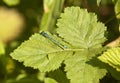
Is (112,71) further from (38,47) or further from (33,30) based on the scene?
(33,30)

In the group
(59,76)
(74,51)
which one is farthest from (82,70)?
(59,76)

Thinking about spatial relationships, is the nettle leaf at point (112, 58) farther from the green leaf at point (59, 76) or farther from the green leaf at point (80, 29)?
the green leaf at point (59, 76)

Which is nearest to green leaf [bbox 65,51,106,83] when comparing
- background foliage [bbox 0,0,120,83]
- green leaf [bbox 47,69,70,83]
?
background foliage [bbox 0,0,120,83]

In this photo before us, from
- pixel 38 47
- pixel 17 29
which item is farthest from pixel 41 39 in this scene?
pixel 17 29

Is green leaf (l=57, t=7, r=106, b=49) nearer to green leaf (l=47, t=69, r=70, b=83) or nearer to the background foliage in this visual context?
the background foliage

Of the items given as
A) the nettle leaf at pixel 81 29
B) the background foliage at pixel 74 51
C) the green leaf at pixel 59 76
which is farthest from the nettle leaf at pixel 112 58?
the green leaf at pixel 59 76

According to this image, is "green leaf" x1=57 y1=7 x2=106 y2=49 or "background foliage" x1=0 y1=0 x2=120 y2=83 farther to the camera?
"green leaf" x1=57 y1=7 x2=106 y2=49

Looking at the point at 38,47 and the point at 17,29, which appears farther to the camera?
the point at 17,29
